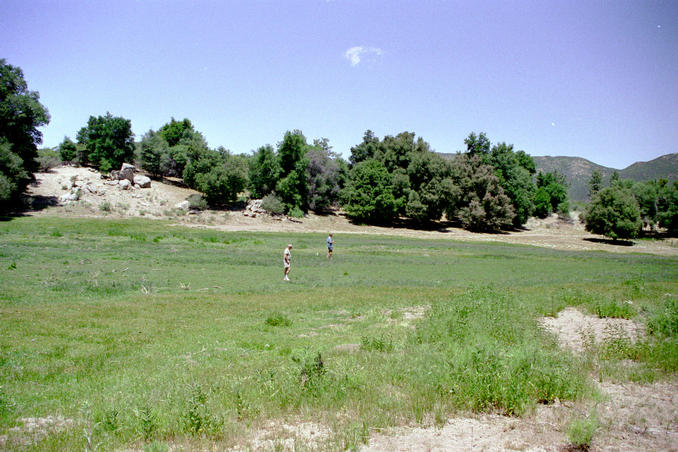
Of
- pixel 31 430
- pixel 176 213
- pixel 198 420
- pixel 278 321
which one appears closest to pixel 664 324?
pixel 278 321

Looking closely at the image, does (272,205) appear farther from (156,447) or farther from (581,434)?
(581,434)

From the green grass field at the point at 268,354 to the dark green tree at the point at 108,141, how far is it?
58969mm

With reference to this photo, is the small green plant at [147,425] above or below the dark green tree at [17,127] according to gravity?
below

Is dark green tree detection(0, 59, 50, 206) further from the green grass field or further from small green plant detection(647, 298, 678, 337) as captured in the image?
small green plant detection(647, 298, 678, 337)

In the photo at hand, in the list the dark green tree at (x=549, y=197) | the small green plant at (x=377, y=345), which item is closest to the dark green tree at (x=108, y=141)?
the small green plant at (x=377, y=345)

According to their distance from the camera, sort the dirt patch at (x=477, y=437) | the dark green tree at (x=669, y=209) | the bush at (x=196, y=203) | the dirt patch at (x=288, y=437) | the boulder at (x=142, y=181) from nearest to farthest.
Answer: the dirt patch at (x=288, y=437) → the dirt patch at (x=477, y=437) → the bush at (x=196, y=203) → the boulder at (x=142, y=181) → the dark green tree at (x=669, y=209)

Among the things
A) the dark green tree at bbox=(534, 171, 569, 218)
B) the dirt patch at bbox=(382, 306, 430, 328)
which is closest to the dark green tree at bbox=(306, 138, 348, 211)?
the dark green tree at bbox=(534, 171, 569, 218)

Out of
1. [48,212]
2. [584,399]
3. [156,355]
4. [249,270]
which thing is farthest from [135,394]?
[48,212]

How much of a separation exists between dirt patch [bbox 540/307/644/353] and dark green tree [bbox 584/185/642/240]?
229 feet

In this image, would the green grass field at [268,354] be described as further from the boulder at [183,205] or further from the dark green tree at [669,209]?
the dark green tree at [669,209]

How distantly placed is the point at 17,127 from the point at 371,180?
197 ft

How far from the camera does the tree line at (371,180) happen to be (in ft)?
243

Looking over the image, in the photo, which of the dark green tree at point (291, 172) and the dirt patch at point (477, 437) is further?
the dark green tree at point (291, 172)

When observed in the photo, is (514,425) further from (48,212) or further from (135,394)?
(48,212)
